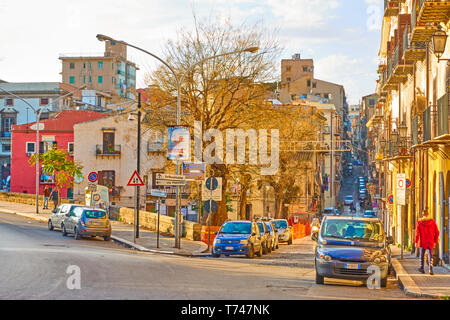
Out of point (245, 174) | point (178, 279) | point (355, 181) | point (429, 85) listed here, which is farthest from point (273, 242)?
point (355, 181)

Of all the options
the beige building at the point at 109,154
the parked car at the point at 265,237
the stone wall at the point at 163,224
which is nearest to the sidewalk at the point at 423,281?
the parked car at the point at 265,237

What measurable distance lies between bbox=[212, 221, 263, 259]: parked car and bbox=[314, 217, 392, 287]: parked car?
8645mm

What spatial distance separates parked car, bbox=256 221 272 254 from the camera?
3273cm

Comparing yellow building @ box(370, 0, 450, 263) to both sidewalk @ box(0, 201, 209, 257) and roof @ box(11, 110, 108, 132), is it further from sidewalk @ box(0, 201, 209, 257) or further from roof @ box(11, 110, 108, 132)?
roof @ box(11, 110, 108, 132)

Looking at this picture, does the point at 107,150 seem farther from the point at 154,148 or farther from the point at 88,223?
the point at 88,223

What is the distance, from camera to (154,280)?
1722cm

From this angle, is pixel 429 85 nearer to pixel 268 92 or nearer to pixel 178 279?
pixel 268 92

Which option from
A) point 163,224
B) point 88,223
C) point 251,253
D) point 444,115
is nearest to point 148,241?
point 88,223

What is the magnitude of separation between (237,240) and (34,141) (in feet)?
162

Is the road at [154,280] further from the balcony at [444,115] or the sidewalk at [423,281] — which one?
the balcony at [444,115]

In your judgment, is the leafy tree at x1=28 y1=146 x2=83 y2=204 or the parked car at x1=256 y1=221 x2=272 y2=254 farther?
the leafy tree at x1=28 y1=146 x2=83 y2=204

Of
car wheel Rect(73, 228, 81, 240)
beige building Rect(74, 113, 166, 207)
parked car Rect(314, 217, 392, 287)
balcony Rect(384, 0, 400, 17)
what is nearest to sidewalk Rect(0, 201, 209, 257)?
car wheel Rect(73, 228, 81, 240)

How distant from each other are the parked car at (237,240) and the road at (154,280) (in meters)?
3.01

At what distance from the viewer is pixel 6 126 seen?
3748 inches
